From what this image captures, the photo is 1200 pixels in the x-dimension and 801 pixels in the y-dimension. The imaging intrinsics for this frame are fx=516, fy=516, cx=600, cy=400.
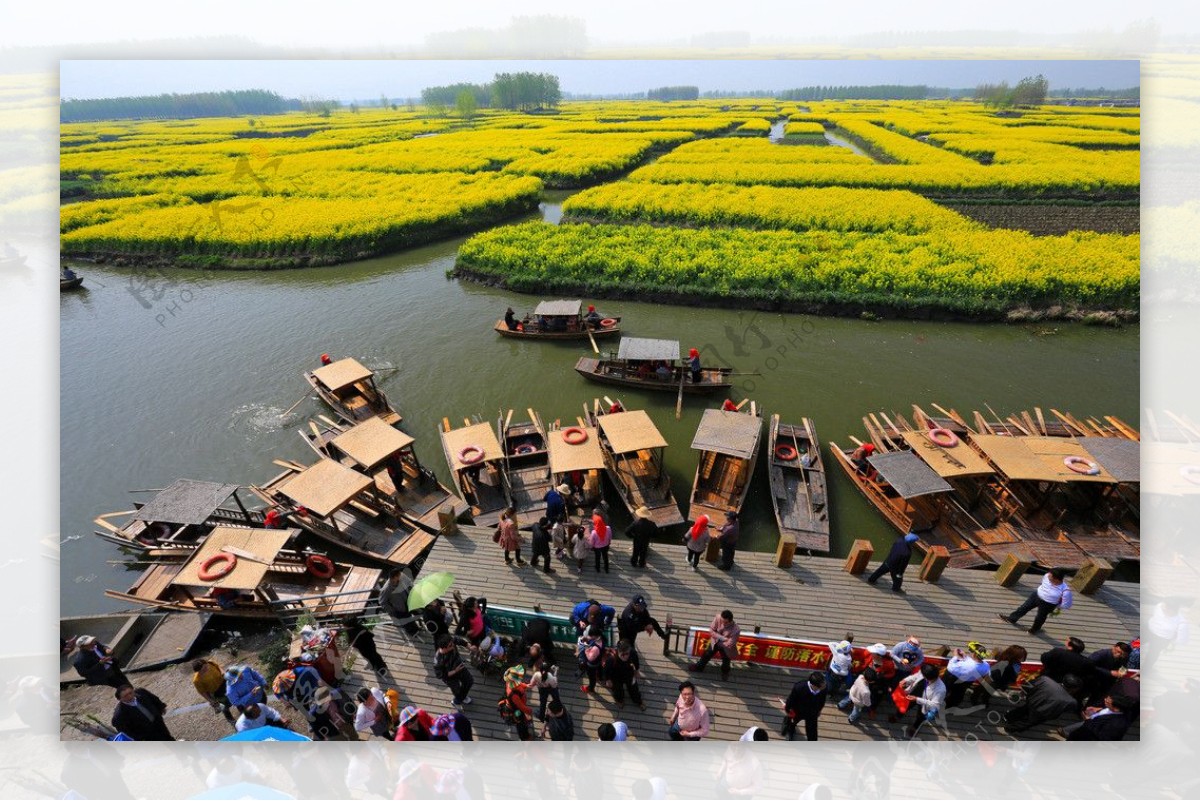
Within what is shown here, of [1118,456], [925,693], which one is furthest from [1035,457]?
[925,693]

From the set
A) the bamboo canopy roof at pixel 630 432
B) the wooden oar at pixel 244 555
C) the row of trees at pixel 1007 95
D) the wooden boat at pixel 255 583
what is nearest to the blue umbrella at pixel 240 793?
the wooden boat at pixel 255 583

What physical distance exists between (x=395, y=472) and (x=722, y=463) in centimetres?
1023

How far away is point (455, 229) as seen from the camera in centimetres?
4278

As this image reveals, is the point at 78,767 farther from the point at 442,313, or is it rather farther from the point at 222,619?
the point at 442,313

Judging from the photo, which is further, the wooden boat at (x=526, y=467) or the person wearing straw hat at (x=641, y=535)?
the wooden boat at (x=526, y=467)

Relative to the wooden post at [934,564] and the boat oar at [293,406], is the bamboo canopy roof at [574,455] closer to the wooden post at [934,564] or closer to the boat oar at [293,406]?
the wooden post at [934,564]

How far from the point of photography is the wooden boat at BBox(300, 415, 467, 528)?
586 inches

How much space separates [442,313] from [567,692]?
24228 millimetres

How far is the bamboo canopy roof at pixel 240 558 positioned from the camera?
37.4 feet

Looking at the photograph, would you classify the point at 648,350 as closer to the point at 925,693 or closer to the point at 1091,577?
the point at 1091,577

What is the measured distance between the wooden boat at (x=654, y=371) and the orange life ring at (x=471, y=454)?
26.4 feet

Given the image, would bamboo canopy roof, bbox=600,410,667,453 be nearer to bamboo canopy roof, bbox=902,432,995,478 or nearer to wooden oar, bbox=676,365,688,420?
wooden oar, bbox=676,365,688,420

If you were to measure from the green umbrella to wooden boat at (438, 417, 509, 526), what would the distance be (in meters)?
4.63

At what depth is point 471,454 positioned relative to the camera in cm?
1530
